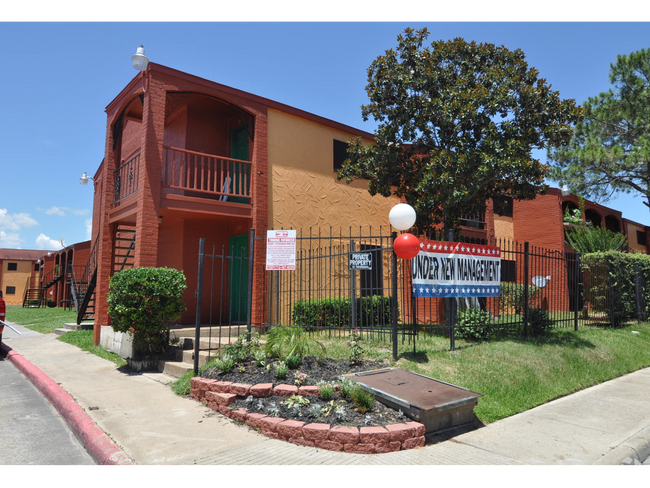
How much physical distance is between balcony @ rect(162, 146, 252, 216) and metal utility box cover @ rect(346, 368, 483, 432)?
627 centimetres

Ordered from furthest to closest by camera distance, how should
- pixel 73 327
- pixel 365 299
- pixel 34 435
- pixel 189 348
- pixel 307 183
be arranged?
pixel 73 327 → pixel 307 183 → pixel 365 299 → pixel 189 348 → pixel 34 435

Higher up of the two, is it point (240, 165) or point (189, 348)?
point (240, 165)

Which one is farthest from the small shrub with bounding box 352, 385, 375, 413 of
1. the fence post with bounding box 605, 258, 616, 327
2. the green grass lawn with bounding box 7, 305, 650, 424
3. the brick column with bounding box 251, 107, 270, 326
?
the fence post with bounding box 605, 258, 616, 327

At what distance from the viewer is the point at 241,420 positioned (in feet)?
17.6

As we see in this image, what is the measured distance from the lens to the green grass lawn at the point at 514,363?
6469 mm

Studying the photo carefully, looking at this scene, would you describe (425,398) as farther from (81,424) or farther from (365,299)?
(365,299)

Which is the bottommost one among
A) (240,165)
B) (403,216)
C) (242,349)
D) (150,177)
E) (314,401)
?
(314,401)

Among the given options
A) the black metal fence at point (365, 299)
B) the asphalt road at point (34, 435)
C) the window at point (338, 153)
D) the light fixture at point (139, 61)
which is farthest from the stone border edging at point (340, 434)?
the window at point (338, 153)

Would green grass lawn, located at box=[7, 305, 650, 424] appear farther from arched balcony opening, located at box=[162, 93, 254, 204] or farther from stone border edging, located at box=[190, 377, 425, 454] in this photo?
arched balcony opening, located at box=[162, 93, 254, 204]

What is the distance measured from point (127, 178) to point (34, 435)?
796 cm

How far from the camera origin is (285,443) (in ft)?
15.4

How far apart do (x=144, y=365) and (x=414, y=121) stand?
7646 mm

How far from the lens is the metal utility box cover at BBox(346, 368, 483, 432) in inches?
201

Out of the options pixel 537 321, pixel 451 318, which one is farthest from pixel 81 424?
pixel 537 321
